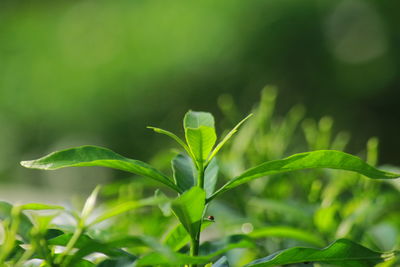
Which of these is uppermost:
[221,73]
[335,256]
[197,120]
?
[221,73]

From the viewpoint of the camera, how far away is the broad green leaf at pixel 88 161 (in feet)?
1.30

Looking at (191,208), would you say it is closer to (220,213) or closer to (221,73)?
(220,213)

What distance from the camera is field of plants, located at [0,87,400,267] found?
0.36m

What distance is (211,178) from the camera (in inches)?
18.2

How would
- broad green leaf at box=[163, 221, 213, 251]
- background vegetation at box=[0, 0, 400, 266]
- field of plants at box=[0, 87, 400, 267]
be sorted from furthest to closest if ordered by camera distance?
background vegetation at box=[0, 0, 400, 266]
broad green leaf at box=[163, 221, 213, 251]
field of plants at box=[0, 87, 400, 267]

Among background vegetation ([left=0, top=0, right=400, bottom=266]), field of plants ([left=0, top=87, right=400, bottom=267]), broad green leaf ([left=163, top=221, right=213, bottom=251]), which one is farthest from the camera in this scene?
background vegetation ([left=0, top=0, right=400, bottom=266])

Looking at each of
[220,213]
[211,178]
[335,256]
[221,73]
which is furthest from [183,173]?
[221,73]

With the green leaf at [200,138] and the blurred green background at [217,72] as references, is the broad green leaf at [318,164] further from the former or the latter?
the blurred green background at [217,72]

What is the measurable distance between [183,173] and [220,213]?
0.28 m

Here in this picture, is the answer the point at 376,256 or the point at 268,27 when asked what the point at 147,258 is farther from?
the point at 268,27

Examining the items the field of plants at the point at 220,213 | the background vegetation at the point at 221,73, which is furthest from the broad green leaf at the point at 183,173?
the background vegetation at the point at 221,73

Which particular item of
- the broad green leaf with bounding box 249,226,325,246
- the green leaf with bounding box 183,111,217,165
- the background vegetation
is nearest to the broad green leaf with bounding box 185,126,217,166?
the green leaf with bounding box 183,111,217,165

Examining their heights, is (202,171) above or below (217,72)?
below

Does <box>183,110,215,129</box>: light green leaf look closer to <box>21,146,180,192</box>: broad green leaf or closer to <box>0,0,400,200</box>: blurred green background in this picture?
<box>21,146,180,192</box>: broad green leaf
